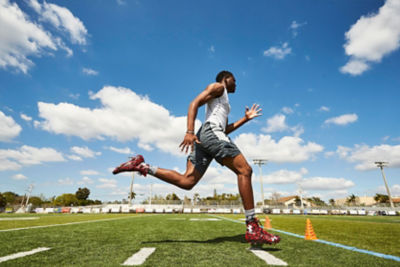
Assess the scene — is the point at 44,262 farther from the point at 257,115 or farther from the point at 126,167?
the point at 257,115

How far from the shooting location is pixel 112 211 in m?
38.2

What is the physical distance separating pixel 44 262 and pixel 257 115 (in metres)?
3.49

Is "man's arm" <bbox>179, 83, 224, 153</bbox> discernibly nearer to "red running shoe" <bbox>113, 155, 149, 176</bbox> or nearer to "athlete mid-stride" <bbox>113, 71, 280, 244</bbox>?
"athlete mid-stride" <bbox>113, 71, 280, 244</bbox>

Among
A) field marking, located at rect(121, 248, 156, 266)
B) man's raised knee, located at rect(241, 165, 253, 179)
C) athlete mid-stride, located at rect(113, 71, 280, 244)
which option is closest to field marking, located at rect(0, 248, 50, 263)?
field marking, located at rect(121, 248, 156, 266)

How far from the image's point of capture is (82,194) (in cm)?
7988

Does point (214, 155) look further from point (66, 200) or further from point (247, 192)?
point (66, 200)

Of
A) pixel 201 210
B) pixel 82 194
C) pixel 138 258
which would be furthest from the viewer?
pixel 82 194

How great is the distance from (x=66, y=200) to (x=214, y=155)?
9088 cm

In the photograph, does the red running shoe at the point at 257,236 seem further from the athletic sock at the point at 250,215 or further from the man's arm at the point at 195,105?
the man's arm at the point at 195,105

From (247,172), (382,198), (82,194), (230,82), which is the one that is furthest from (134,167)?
(382,198)

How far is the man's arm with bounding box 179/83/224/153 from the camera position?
2.76 metres

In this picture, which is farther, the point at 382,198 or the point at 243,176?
the point at 382,198

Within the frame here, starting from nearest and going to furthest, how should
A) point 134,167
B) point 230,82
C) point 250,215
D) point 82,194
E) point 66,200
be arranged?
point 250,215, point 134,167, point 230,82, point 66,200, point 82,194

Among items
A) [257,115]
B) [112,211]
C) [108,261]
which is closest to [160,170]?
[108,261]
